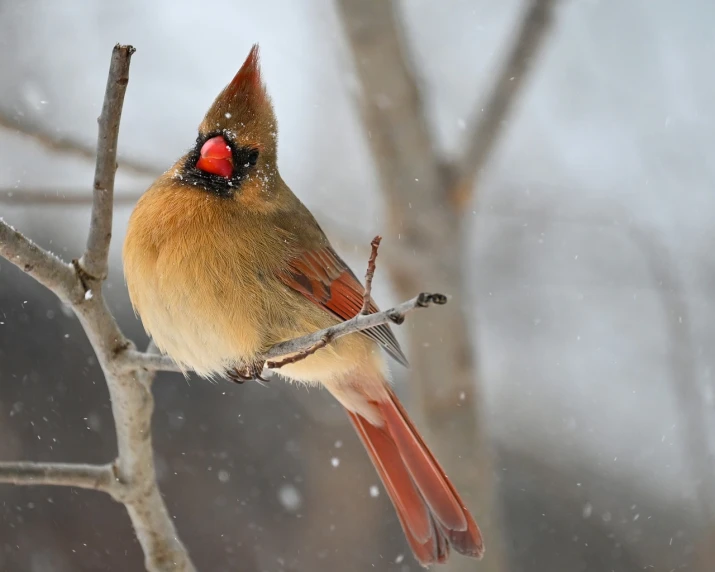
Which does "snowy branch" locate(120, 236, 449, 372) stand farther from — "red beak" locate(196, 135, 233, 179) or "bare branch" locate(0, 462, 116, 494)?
"red beak" locate(196, 135, 233, 179)

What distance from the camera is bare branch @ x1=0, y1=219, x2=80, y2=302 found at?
1.56m

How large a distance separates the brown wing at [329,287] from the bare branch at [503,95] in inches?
56.2

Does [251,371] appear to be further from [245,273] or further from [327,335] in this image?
[327,335]

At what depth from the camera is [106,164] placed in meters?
1.63

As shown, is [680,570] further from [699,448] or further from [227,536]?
[227,536]

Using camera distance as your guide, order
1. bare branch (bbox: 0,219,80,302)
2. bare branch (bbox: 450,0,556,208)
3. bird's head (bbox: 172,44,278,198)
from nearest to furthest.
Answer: bare branch (bbox: 0,219,80,302) → bird's head (bbox: 172,44,278,198) → bare branch (bbox: 450,0,556,208)

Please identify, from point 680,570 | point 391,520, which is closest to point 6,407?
point 391,520

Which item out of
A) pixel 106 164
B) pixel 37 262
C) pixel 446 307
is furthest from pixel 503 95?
pixel 37 262

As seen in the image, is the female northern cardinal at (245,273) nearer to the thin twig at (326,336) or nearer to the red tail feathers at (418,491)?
the red tail feathers at (418,491)

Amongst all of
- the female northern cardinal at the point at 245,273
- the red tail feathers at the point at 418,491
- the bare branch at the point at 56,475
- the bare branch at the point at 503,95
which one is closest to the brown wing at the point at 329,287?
the female northern cardinal at the point at 245,273

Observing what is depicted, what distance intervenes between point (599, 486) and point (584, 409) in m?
0.62

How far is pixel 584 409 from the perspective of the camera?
5.11 meters

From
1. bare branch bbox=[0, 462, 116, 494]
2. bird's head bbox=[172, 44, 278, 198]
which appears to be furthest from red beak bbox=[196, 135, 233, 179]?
bare branch bbox=[0, 462, 116, 494]

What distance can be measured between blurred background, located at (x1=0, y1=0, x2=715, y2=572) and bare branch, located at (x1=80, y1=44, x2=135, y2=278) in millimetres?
838
